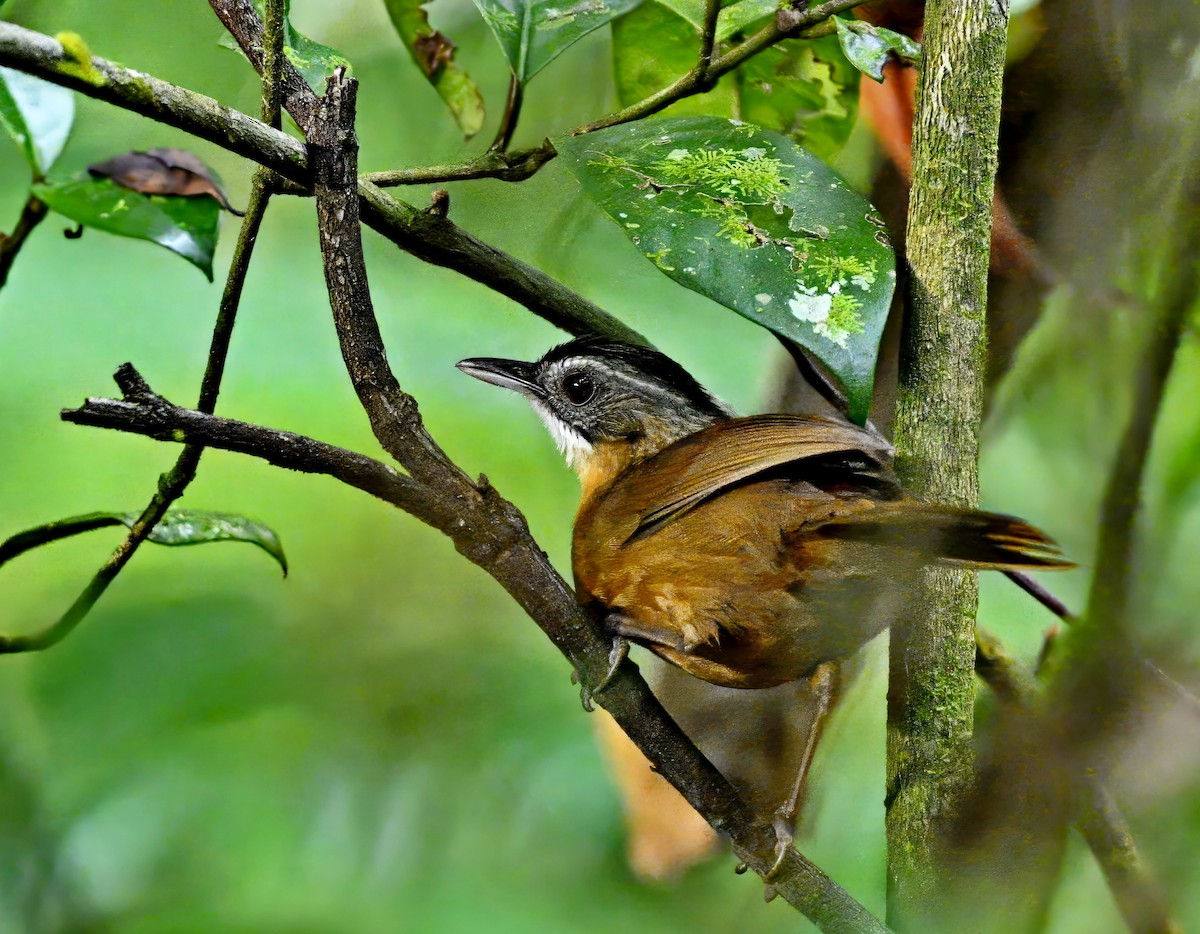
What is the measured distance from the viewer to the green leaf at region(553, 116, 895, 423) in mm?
753

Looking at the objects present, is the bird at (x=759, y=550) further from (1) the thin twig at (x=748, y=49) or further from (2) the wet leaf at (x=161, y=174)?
(2) the wet leaf at (x=161, y=174)

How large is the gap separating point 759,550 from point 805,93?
1.81 feet

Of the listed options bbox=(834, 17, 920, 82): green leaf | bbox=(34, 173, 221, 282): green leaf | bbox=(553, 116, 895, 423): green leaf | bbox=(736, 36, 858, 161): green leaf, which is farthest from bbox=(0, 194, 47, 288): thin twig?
bbox=(736, 36, 858, 161): green leaf

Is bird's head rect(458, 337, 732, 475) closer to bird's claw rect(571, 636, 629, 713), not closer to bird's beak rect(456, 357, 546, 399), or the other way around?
bird's beak rect(456, 357, 546, 399)

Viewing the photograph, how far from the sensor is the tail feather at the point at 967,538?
2.14 ft

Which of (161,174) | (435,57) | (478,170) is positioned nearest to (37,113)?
(161,174)

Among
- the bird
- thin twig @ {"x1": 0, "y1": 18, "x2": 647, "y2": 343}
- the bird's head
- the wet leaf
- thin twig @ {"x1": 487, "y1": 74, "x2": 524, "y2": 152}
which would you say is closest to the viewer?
thin twig @ {"x1": 0, "y1": 18, "x2": 647, "y2": 343}

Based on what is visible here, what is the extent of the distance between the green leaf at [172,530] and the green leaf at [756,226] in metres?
0.42

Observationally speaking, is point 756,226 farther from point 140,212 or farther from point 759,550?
point 140,212

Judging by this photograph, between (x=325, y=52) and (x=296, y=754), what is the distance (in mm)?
769

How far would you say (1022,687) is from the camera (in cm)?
80

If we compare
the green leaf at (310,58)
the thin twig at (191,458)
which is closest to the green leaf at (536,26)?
the green leaf at (310,58)

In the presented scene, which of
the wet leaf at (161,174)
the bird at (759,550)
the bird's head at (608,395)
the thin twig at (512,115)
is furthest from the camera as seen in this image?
the bird's head at (608,395)

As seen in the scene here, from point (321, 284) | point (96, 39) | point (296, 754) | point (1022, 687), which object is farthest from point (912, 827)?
point (96, 39)
